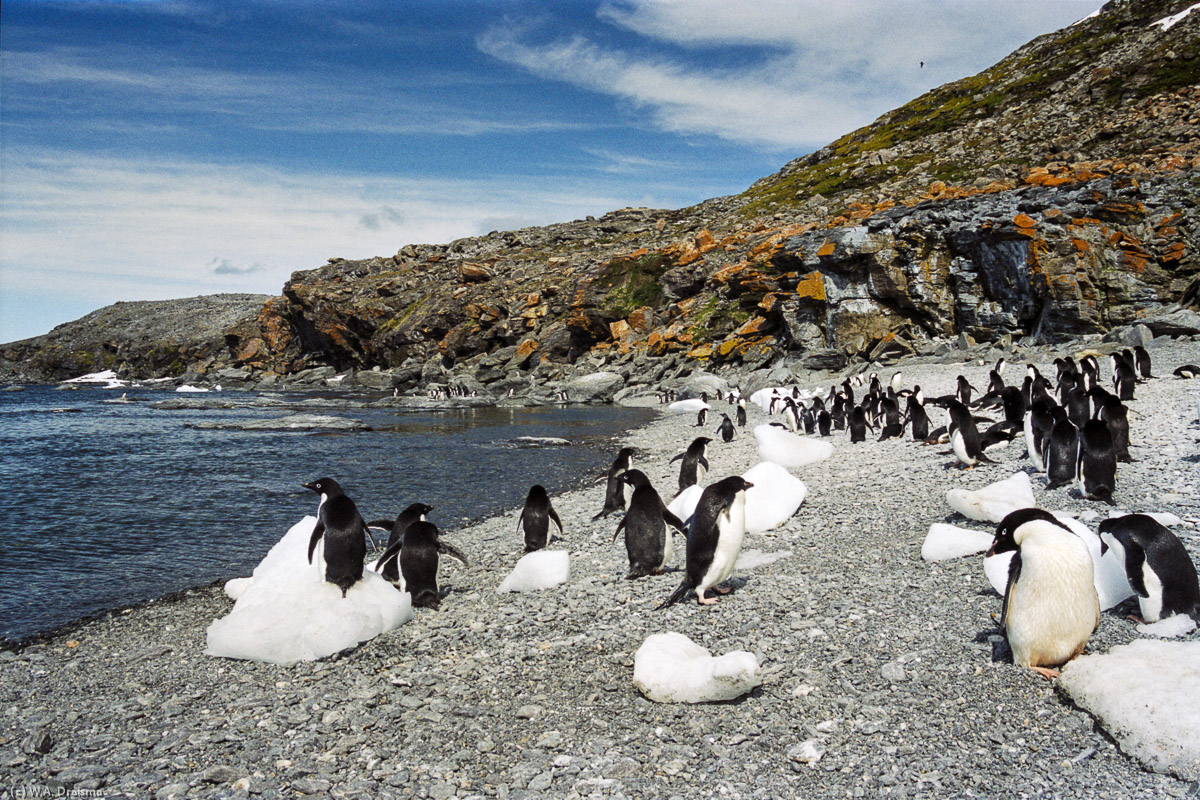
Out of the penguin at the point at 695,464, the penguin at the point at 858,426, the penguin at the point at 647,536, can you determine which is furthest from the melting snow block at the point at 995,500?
the penguin at the point at 858,426

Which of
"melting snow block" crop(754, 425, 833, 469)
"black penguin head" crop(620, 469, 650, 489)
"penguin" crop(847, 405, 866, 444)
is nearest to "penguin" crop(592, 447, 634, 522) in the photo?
"black penguin head" crop(620, 469, 650, 489)

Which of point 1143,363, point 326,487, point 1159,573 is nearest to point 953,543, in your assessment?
point 1159,573

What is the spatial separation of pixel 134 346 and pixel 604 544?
386 ft

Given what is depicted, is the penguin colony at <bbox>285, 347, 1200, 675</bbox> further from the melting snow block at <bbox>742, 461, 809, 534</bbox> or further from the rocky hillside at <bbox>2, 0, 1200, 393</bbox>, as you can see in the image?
the rocky hillside at <bbox>2, 0, 1200, 393</bbox>

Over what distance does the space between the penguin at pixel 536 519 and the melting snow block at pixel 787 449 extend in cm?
578

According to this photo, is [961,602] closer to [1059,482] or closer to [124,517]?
[1059,482]

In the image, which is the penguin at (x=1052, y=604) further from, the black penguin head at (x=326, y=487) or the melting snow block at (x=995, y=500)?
the black penguin head at (x=326, y=487)

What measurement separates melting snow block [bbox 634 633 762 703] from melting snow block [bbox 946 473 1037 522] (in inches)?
171

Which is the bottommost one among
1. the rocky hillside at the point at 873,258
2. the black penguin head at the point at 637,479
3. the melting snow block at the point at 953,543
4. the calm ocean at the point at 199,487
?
the calm ocean at the point at 199,487

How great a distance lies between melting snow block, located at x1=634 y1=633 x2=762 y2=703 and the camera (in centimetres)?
438

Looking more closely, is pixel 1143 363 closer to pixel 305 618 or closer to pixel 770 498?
pixel 770 498

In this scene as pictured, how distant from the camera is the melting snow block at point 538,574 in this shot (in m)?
7.39

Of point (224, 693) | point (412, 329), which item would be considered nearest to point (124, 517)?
point (224, 693)

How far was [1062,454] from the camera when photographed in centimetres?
879
